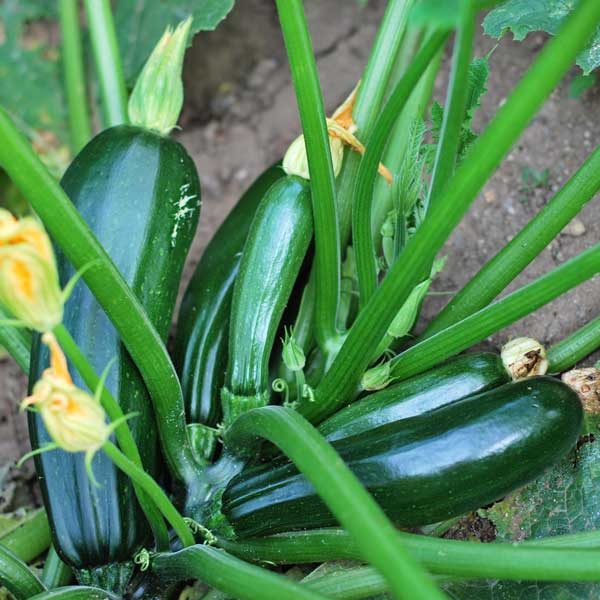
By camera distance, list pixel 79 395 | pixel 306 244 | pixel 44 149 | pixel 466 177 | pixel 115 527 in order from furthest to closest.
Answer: pixel 44 149 → pixel 306 244 → pixel 115 527 → pixel 466 177 → pixel 79 395

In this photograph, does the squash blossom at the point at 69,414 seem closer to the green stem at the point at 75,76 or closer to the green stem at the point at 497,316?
the green stem at the point at 497,316

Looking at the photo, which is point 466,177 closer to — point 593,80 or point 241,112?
point 593,80

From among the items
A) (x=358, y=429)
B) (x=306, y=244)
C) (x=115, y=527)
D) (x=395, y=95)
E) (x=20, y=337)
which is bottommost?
(x=115, y=527)

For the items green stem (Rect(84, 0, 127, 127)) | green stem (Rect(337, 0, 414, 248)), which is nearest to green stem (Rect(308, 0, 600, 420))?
green stem (Rect(337, 0, 414, 248))

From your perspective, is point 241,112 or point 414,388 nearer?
point 414,388

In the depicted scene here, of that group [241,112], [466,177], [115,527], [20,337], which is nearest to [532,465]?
[466,177]

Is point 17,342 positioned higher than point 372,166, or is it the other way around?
point 372,166

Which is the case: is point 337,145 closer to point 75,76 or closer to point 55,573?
point 75,76

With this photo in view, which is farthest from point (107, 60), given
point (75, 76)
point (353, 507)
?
point (353, 507)
